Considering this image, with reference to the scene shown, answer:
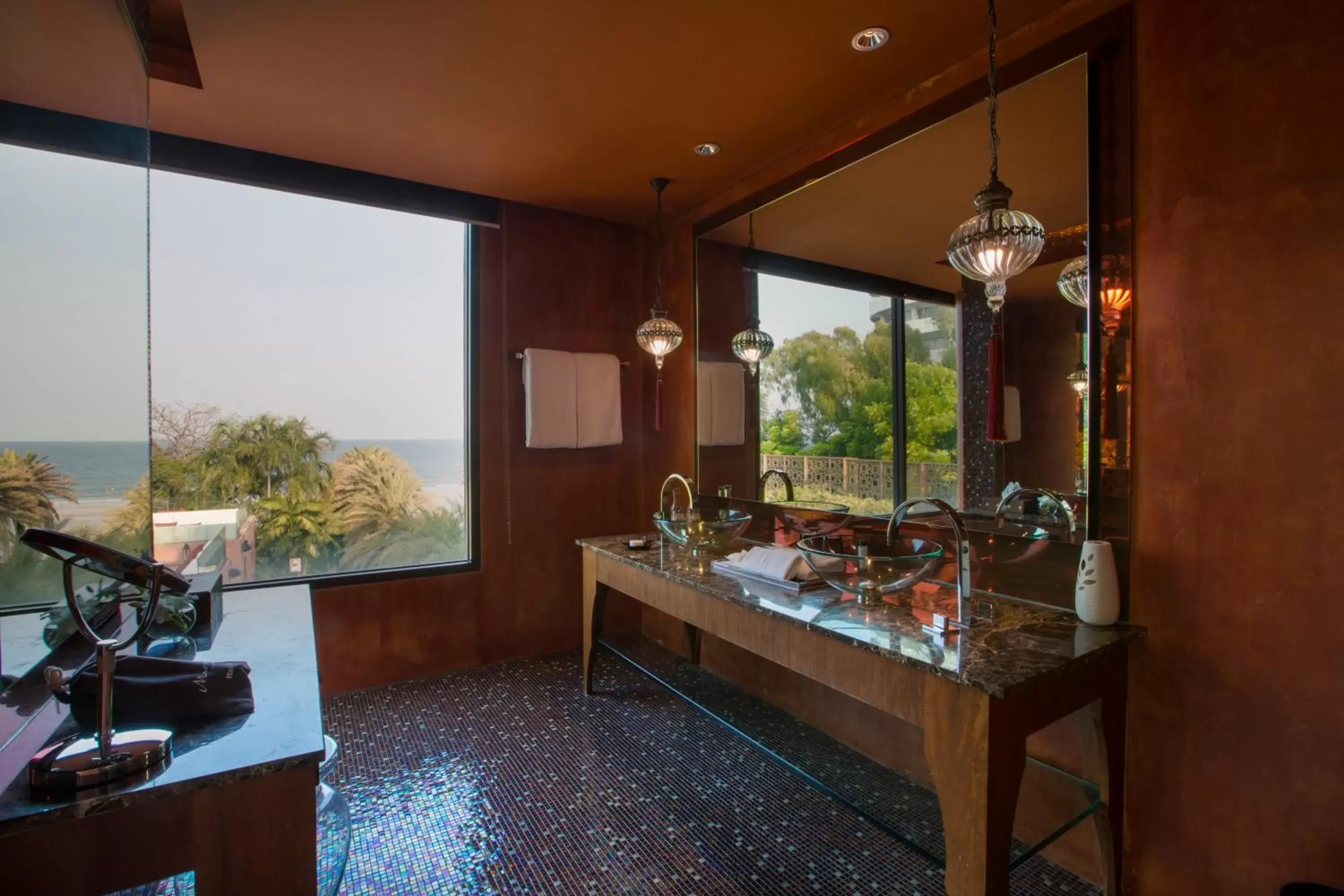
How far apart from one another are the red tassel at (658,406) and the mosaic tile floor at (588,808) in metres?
1.44

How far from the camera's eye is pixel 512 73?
2104 mm

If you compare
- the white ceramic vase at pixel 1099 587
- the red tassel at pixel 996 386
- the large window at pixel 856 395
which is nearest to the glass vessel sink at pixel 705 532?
the large window at pixel 856 395

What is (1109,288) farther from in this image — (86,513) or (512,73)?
(86,513)

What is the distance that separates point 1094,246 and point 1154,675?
1100 millimetres

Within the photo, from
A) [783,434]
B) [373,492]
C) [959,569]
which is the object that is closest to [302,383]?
[373,492]

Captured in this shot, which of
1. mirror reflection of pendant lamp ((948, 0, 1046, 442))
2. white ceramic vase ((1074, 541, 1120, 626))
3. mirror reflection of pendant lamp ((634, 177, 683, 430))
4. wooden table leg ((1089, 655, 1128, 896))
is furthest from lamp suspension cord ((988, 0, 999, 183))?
mirror reflection of pendant lamp ((634, 177, 683, 430))

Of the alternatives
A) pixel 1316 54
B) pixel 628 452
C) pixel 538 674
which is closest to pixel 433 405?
pixel 628 452

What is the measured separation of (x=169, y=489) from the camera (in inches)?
106

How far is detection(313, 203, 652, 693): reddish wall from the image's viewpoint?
3145mm

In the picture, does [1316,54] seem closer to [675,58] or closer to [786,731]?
[675,58]

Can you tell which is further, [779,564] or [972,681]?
[779,564]

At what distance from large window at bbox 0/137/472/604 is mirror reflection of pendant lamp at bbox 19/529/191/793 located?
48cm

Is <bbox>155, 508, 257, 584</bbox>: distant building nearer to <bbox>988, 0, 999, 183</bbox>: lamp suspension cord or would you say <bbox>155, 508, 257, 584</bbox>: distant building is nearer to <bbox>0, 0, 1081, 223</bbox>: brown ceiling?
<bbox>0, 0, 1081, 223</bbox>: brown ceiling

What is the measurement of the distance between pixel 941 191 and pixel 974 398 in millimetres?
716
